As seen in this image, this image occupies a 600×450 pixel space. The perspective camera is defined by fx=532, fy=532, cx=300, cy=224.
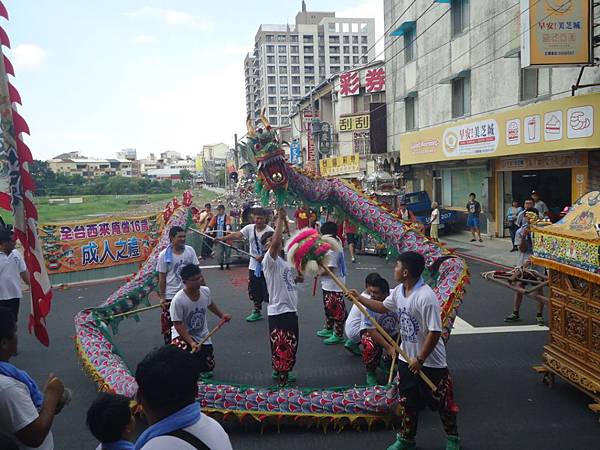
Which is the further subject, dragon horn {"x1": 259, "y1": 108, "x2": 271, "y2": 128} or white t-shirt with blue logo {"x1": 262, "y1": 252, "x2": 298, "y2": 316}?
dragon horn {"x1": 259, "y1": 108, "x2": 271, "y2": 128}

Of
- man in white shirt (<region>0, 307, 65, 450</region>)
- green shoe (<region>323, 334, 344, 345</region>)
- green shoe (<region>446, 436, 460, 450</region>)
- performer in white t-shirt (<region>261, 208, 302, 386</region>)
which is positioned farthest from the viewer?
green shoe (<region>323, 334, 344, 345</region>)

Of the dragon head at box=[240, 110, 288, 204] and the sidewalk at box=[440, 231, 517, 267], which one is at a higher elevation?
the dragon head at box=[240, 110, 288, 204]

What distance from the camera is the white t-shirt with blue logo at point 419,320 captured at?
4000 millimetres

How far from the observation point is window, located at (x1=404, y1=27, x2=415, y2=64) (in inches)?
854

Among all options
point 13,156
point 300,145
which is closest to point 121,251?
point 13,156

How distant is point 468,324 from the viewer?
805 cm

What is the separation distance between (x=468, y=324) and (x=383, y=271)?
5.14m

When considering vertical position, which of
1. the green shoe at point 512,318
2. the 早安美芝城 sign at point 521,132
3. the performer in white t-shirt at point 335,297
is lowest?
the green shoe at point 512,318

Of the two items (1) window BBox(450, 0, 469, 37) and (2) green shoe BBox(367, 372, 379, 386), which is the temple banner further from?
(1) window BBox(450, 0, 469, 37)

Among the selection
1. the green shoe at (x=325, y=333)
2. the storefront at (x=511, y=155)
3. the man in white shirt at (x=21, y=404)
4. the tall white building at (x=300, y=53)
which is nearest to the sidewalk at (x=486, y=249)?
the storefront at (x=511, y=155)

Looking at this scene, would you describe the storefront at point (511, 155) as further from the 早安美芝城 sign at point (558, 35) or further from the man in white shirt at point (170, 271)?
the man in white shirt at point (170, 271)

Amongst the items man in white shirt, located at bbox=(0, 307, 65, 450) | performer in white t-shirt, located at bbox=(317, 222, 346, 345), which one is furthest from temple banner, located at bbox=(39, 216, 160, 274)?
man in white shirt, located at bbox=(0, 307, 65, 450)

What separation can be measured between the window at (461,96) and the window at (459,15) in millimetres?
1631

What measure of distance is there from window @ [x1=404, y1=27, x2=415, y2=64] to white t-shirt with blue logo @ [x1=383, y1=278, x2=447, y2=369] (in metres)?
19.4
